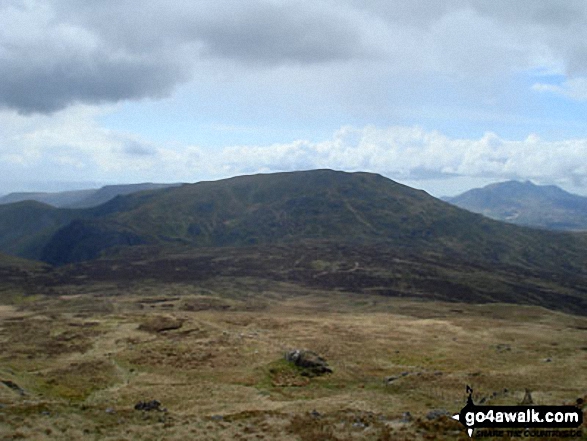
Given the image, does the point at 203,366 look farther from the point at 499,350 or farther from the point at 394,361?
the point at 499,350

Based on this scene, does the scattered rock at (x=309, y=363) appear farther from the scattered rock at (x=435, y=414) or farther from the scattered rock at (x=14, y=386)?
the scattered rock at (x=14, y=386)

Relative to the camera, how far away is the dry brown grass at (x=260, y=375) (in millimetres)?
31875

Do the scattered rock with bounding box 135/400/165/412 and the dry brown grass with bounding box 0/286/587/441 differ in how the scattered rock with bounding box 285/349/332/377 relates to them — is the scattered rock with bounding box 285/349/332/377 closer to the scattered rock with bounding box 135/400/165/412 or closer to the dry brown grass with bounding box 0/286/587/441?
the dry brown grass with bounding box 0/286/587/441

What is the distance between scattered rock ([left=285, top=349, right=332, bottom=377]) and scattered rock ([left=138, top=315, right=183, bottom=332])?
131 feet

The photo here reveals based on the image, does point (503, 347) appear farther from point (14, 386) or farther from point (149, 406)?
point (14, 386)

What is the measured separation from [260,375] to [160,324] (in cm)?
4485

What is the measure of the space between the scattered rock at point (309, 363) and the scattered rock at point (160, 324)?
131 ft

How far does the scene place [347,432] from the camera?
3011 centimetres

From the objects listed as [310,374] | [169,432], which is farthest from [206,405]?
[310,374]

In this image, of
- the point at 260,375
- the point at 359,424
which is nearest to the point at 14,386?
the point at 260,375

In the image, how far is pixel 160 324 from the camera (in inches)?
3610

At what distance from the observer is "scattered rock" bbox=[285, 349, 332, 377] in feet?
177

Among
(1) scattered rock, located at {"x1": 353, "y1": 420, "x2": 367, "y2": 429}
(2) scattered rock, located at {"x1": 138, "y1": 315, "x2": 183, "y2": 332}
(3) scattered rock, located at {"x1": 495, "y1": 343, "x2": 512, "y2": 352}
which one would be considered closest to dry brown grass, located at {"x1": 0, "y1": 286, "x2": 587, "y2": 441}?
(1) scattered rock, located at {"x1": 353, "y1": 420, "x2": 367, "y2": 429}

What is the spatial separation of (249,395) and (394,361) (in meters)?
24.5
